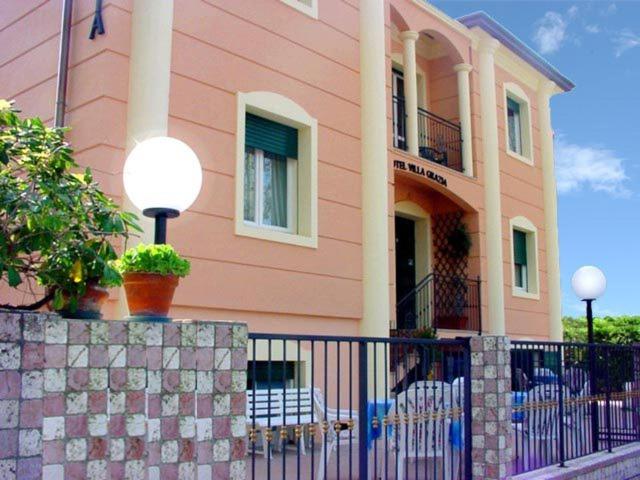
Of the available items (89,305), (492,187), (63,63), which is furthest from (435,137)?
(89,305)

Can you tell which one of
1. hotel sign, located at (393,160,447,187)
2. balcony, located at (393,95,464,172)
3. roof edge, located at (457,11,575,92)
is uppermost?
roof edge, located at (457,11,575,92)

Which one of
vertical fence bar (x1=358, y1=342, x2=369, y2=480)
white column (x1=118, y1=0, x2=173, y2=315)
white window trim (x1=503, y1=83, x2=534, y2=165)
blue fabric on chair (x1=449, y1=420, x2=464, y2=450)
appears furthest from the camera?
white window trim (x1=503, y1=83, x2=534, y2=165)

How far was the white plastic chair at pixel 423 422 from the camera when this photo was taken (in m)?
5.54

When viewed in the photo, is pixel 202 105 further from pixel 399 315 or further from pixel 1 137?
pixel 399 315

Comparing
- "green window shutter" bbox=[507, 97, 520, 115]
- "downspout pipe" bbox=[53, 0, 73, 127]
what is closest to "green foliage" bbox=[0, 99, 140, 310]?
"downspout pipe" bbox=[53, 0, 73, 127]

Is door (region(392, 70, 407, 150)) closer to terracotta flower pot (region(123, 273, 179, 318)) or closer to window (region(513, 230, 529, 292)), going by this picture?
window (region(513, 230, 529, 292))

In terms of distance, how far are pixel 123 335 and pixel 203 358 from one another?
0.50 meters

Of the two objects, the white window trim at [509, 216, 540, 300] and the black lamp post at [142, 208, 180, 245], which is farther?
the white window trim at [509, 216, 540, 300]

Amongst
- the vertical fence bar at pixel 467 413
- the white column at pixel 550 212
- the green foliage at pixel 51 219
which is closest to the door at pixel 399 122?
the white column at pixel 550 212

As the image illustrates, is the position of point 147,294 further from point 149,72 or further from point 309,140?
point 309,140

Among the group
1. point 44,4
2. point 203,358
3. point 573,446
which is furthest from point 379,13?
point 203,358

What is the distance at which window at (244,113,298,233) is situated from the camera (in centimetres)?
939

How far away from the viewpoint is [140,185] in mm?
4316

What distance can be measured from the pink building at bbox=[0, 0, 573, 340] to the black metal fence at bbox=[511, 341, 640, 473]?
3224mm
